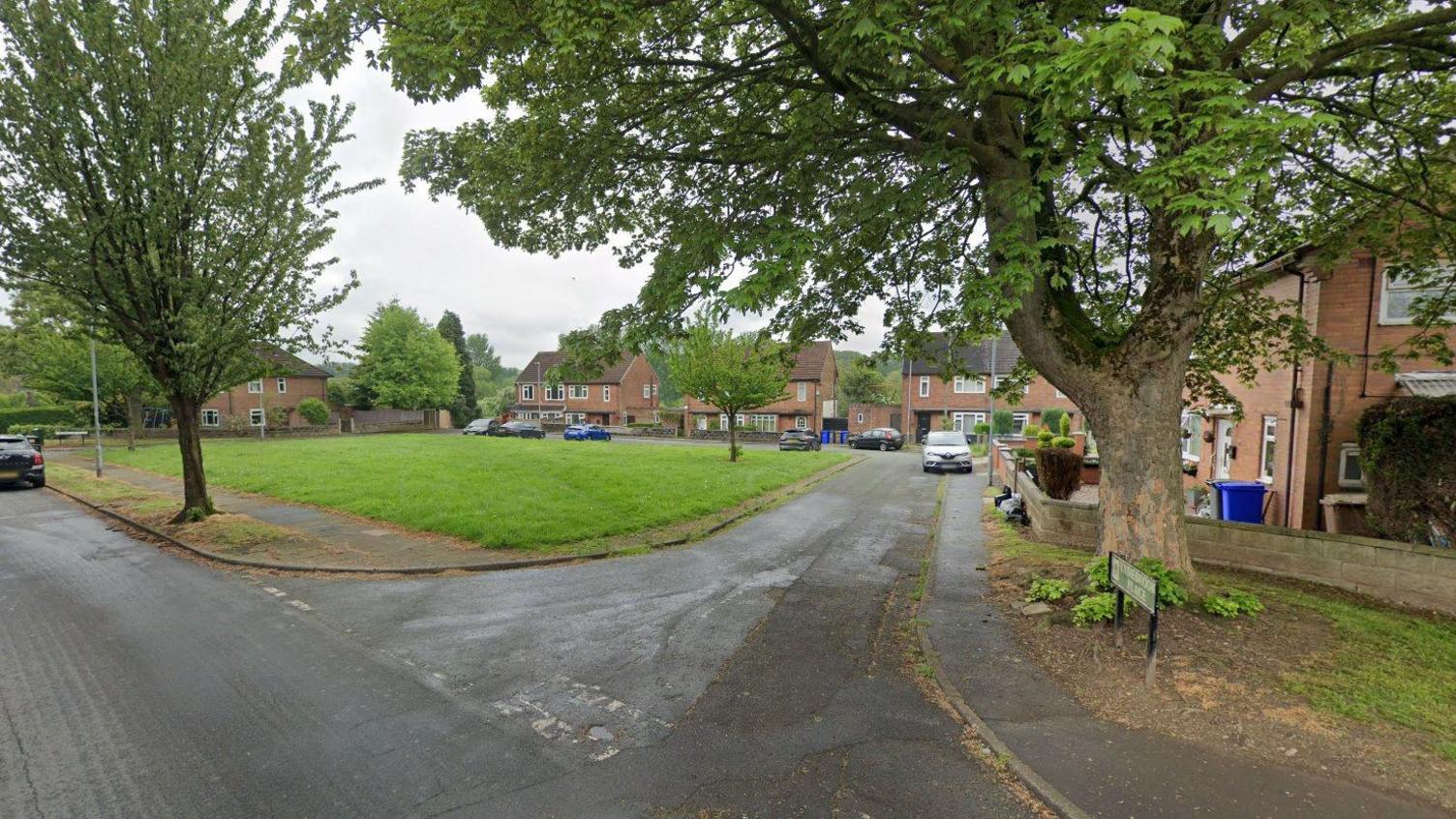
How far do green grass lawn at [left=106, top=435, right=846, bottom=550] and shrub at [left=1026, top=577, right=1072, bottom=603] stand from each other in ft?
22.1

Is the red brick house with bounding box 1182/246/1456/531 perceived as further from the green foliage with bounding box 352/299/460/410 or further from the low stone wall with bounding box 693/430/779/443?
the green foliage with bounding box 352/299/460/410

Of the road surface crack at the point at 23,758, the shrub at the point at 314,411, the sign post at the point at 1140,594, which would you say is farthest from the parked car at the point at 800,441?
the shrub at the point at 314,411

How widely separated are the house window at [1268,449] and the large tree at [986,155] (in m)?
3.98

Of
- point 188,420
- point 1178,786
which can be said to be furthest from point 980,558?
point 188,420

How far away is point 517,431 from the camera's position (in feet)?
142

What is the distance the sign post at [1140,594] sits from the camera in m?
4.62

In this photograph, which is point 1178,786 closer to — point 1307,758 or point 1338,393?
point 1307,758

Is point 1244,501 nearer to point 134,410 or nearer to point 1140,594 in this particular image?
point 1140,594

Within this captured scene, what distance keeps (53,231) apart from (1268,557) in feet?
60.7

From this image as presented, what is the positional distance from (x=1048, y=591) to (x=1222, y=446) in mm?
10721

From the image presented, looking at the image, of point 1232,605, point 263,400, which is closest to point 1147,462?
point 1232,605

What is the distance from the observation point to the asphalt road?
368 centimetres

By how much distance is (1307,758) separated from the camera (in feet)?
12.9

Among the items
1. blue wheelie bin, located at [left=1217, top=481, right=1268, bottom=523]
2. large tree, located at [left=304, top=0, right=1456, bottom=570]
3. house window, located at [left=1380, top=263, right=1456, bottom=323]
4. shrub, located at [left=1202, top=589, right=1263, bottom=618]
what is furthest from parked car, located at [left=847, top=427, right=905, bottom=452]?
shrub, located at [left=1202, top=589, right=1263, bottom=618]
